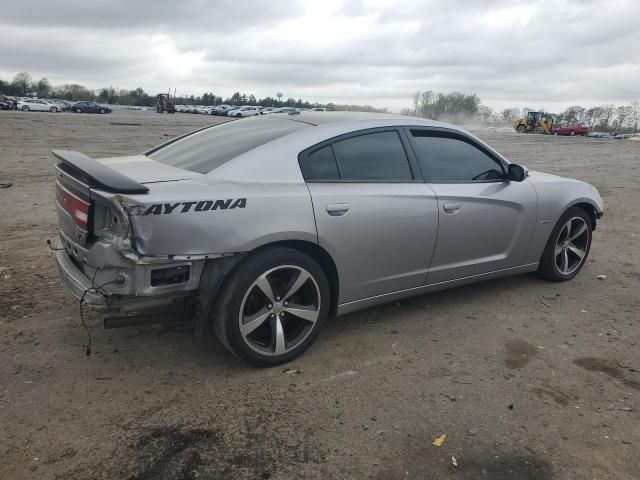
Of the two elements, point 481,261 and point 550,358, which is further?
point 481,261

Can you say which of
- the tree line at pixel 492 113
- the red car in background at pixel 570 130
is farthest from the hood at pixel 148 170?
the tree line at pixel 492 113

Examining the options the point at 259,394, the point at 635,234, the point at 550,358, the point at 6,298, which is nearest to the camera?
the point at 259,394

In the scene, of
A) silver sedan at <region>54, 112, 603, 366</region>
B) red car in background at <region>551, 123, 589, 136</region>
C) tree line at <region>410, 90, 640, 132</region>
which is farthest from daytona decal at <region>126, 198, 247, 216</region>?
tree line at <region>410, 90, 640, 132</region>

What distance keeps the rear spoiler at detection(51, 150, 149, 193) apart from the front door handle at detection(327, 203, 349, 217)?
1143 mm

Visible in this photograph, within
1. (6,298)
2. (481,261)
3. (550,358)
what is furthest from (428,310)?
(6,298)

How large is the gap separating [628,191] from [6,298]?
38.1 feet

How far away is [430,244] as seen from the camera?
395 cm

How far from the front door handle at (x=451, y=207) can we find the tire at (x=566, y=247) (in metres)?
1.41

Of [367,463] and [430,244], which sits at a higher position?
[430,244]

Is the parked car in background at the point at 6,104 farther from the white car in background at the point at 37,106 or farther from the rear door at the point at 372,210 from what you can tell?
the rear door at the point at 372,210

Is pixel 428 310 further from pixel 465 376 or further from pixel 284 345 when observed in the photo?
pixel 284 345

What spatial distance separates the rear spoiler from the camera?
2809 mm

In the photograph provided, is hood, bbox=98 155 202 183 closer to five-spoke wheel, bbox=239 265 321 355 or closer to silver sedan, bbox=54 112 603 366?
silver sedan, bbox=54 112 603 366

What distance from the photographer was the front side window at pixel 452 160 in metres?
4.09
